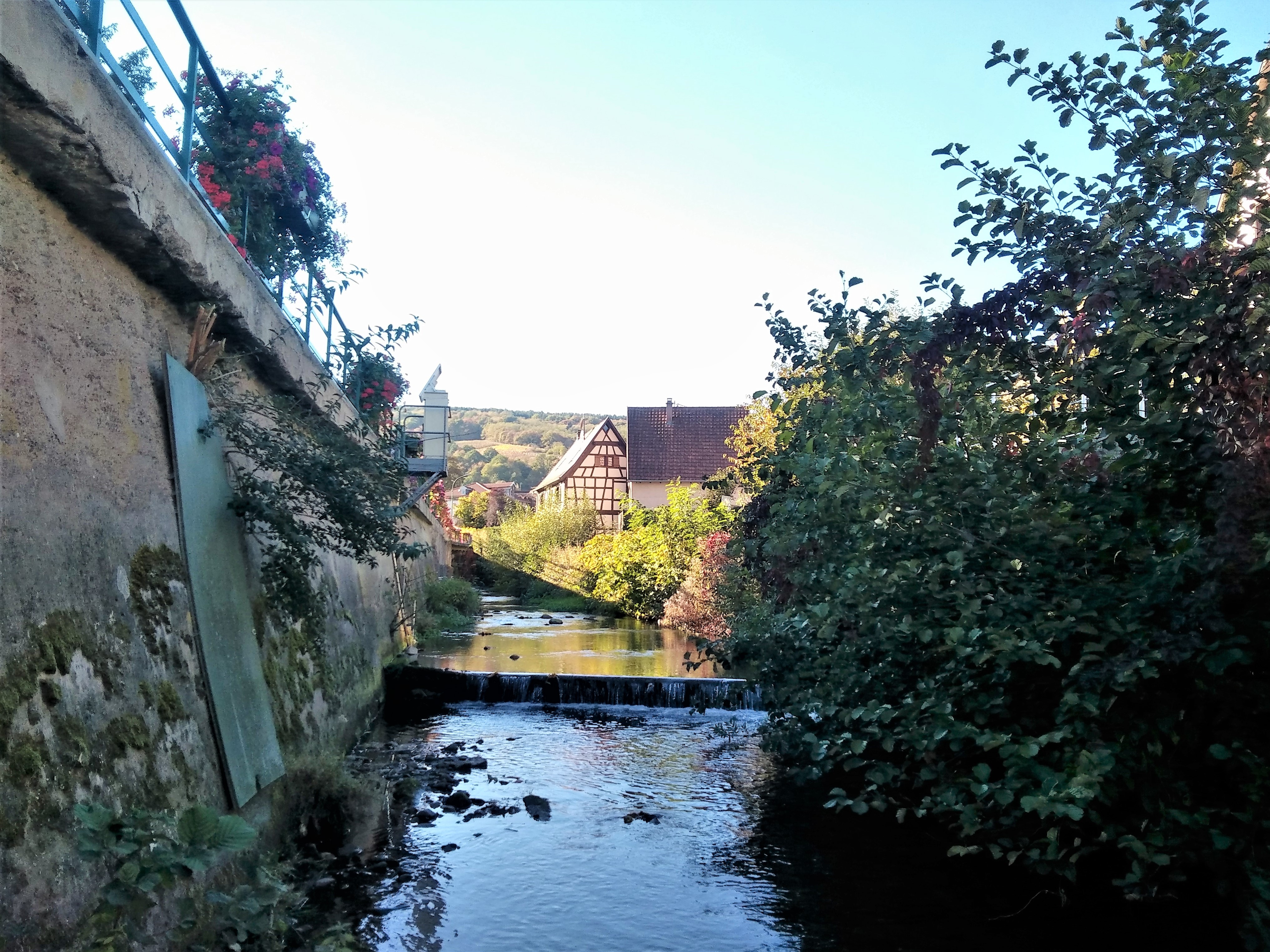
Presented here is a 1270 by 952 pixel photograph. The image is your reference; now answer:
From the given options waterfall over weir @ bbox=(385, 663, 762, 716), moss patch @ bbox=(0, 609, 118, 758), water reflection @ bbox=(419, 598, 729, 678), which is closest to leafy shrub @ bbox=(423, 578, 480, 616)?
water reflection @ bbox=(419, 598, 729, 678)

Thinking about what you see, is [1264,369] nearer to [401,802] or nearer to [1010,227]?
[1010,227]

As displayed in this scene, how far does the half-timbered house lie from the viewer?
42156 millimetres

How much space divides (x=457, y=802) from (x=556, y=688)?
16.4ft

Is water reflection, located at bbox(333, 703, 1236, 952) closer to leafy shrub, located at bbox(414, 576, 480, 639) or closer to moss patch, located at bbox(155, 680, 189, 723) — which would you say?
moss patch, located at bbox(155, 680, 189, 723)

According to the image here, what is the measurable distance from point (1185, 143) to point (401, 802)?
21.8ft

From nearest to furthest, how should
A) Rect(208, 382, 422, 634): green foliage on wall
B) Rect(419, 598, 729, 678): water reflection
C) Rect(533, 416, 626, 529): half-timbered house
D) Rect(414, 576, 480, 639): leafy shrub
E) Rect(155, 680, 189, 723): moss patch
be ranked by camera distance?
Rect(155, 680, 189, 723): moss patch < Rect(208, 382, 422, 634): green foliage on wall < Rect(419, 598, 729, 678): water reflection < Rect(414, 576, 480, 639): leafy shrub < Rect(533, 416, 626, 529): half-timbered house

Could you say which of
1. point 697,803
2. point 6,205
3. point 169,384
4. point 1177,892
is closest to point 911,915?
point 1177,892

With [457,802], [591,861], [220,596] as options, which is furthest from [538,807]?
[220,596]

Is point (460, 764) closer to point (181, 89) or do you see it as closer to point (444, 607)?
point (181, 89)

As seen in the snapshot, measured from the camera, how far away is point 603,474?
42688 mm

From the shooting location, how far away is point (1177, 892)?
17.9 feet

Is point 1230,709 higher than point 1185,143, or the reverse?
point 1185,143

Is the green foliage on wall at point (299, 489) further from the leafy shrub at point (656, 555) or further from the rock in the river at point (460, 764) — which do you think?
the leafy shrub at point (656, 555)

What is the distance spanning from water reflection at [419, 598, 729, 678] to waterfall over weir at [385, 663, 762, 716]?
14.3 inches
